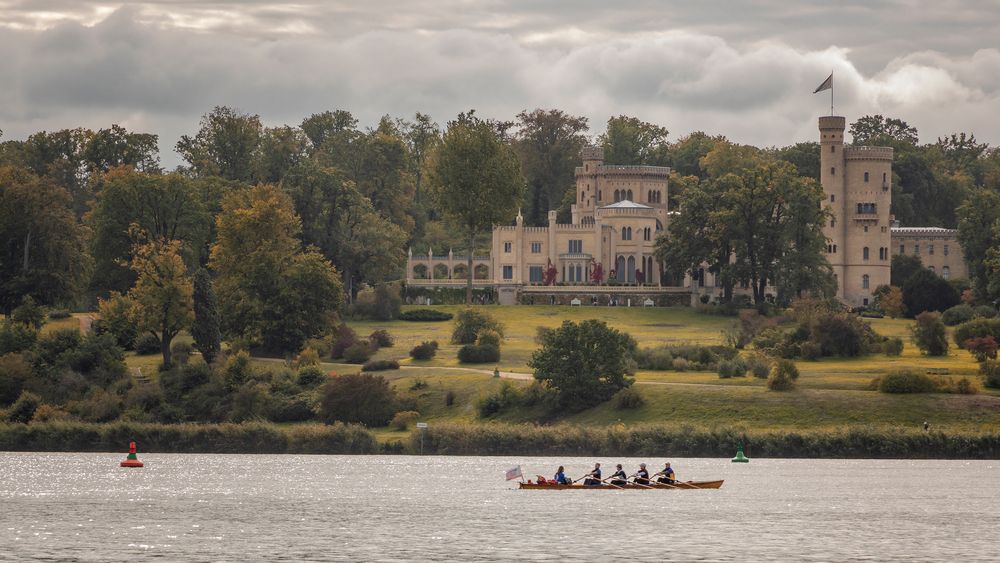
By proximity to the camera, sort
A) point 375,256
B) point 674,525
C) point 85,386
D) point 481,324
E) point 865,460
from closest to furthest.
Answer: point 674,525, point 865,460, point 85,386, point 481,324, point 375,256

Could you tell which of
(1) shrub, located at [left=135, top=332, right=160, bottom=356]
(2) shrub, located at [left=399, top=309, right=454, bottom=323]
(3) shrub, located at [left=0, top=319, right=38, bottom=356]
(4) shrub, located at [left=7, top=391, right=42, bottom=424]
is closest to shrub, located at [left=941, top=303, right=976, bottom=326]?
(2) shrub, located at [left=399, top=309, right=454, bottom=323]

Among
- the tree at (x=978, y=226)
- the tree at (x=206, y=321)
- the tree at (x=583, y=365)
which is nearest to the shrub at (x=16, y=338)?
the tree at (x=206, y=321)

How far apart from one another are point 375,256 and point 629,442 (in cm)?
5824

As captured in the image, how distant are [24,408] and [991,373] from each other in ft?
185

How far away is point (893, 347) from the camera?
117438 mm

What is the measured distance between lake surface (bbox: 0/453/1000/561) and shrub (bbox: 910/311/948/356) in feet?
63.3

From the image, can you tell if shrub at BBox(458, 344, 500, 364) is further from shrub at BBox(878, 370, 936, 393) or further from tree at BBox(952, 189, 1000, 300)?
tree at BBox(952, 189, 1000, 300)

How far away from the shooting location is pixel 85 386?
4186 inches

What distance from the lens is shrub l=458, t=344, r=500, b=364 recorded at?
4582 inches

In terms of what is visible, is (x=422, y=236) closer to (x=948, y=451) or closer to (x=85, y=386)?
(x=85, y=386)

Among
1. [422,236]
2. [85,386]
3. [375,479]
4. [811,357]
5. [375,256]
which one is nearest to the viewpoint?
[375,479]

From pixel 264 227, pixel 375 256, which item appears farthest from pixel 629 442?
pixel 375 256

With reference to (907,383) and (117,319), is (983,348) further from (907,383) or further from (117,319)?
(117,319)

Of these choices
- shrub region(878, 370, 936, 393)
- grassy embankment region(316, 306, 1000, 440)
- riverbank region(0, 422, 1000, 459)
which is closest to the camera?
riverbank region(0, 422, 1000, 459)
